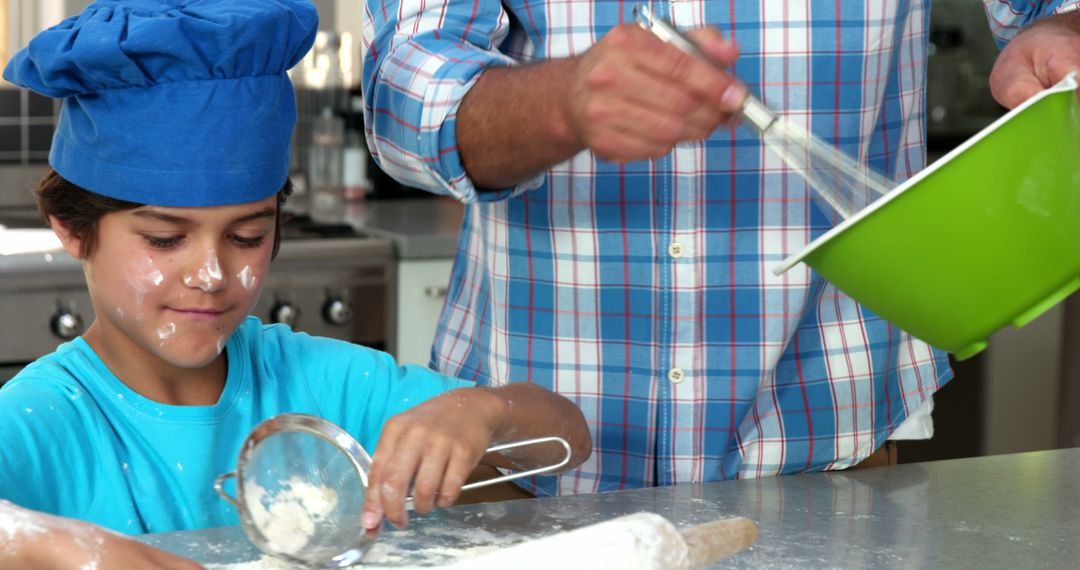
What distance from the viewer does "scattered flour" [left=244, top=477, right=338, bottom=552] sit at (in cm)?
105

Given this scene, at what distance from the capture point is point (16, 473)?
1162 mm

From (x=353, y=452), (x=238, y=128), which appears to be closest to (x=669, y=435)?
(x=353, y=452)

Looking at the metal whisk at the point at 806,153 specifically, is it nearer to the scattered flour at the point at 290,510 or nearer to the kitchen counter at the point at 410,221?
the scattered flour at the point at 290,510

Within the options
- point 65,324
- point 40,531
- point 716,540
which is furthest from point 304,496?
point 65,324

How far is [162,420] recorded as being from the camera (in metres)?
1.29

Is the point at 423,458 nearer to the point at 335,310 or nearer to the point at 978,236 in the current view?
the point at 978,236

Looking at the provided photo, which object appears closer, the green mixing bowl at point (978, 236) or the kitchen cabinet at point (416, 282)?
the green mixing bowl at point (978, 236)

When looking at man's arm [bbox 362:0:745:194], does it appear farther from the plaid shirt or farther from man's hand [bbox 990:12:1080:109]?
man's hand [bbox 990:12:1080:109]

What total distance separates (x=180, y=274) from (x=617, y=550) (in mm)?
516

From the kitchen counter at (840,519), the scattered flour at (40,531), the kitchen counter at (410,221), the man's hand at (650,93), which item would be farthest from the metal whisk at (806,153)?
the kitchen counter at (410,221)

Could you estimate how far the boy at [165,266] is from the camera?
3.82 ft

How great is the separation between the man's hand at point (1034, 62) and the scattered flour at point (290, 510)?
63 centimetres

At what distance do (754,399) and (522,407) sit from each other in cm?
22

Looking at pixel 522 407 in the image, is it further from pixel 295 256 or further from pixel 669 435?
pixel 295 256
